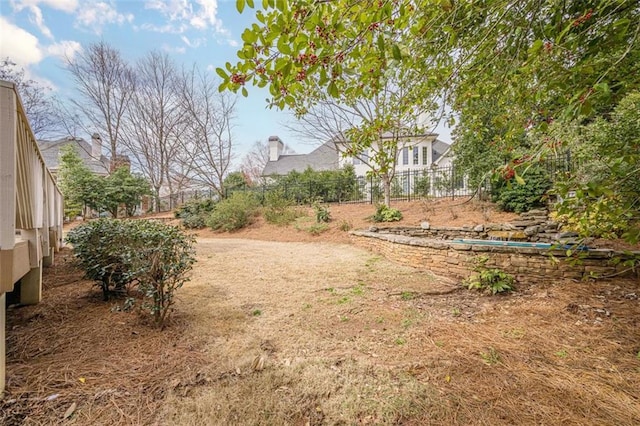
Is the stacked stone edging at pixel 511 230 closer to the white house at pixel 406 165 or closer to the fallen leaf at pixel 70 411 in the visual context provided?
the white house at pixel 406 165

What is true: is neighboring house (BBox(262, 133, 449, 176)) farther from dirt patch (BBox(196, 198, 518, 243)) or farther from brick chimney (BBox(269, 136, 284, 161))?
dirt patch (BBox(196, 198, 518, 243))

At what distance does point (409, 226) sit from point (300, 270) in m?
3.97

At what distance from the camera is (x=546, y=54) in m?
2.35

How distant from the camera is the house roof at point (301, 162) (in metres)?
23.4

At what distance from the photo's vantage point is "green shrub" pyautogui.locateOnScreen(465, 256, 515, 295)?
3.67 metres

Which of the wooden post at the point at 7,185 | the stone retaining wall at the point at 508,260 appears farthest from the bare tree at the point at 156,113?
the wooden post at the point at 7,185

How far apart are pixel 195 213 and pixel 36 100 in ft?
30.9

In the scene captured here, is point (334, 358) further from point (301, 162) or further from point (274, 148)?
point (274, 148)

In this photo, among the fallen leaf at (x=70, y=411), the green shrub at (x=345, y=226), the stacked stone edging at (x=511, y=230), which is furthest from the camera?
the green shrub at (x=345, y=226)

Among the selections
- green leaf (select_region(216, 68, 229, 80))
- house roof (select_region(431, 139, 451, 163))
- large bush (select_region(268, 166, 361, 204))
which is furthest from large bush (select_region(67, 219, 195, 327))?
house roof (select_region(431, 139, 451, 163))

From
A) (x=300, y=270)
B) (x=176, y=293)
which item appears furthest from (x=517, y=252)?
(x=176, y=293)

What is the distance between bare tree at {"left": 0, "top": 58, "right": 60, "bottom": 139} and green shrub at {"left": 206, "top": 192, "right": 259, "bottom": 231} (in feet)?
28.8

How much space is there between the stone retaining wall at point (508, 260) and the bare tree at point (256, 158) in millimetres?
22836

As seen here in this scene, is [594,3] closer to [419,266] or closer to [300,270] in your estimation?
[419,266]
